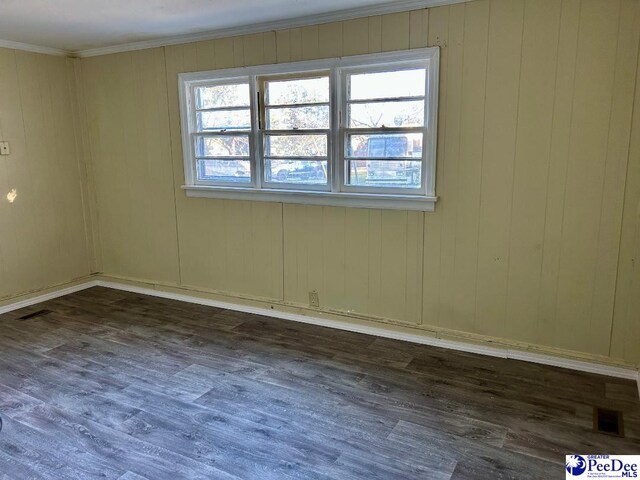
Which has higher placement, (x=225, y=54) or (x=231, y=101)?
(x=225, y=54)

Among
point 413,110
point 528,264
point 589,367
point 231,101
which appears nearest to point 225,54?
point 231,101

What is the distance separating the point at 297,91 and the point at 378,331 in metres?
2.03

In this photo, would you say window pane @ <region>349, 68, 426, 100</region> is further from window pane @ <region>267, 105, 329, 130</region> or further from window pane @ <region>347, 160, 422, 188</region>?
window pane @ <region>347, 160, 422, 188</region>

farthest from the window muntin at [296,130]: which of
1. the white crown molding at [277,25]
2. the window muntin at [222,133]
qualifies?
the white crown molding at [277,25]

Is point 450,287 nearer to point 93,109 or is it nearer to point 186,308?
point 186,308

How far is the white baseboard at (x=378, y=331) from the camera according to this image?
3135mm

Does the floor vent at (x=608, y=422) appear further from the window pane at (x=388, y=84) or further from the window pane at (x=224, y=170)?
the window pane at (x=224, y=170)

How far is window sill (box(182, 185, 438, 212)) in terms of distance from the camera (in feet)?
11.5

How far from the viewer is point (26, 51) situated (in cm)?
445

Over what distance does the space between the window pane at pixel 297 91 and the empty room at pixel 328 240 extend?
19mm

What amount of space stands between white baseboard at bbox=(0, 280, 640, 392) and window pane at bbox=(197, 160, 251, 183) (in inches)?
45.5

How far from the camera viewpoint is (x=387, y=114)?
3.55 m

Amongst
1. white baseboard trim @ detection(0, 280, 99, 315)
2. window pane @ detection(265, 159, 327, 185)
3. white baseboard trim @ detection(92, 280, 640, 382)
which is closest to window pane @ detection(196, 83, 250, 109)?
window pane @ detection(265, 159, 327, 185)

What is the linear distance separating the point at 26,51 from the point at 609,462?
5.39m
